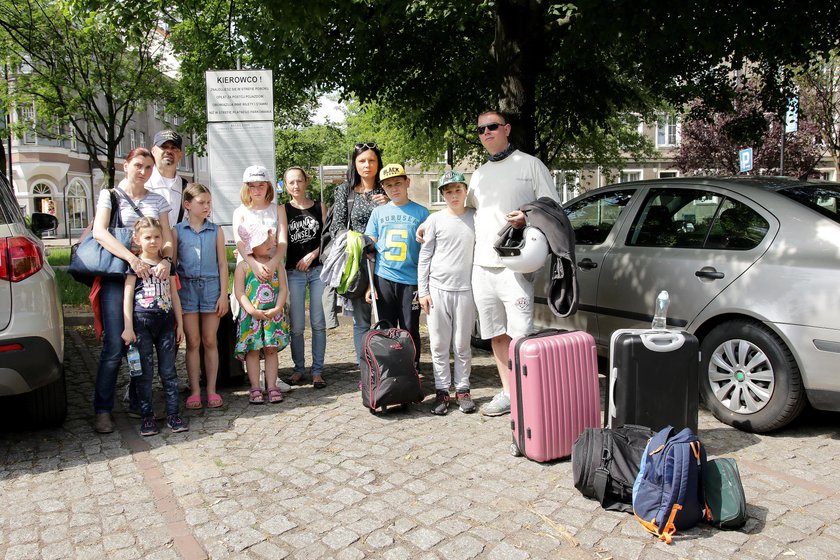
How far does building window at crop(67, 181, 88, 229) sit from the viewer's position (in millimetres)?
43094

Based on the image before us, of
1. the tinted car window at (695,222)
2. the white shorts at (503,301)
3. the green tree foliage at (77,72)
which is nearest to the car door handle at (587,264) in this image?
the tinted car window at (695,222)

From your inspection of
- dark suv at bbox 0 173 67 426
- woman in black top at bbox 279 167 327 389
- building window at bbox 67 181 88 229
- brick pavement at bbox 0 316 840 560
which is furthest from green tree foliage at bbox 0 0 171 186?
building window at bbox 67 181 88 229

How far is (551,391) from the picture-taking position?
13.1 ft

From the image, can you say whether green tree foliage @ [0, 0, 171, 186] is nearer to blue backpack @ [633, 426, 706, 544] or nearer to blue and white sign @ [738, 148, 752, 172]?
blue and white sign @ [738, 148, 752, 172]

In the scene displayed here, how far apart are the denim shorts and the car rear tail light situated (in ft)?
3.38

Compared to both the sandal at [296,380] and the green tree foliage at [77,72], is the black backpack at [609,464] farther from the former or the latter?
the green tree foliage at [77,72]

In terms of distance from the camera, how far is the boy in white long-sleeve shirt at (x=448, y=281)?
490 centimetres

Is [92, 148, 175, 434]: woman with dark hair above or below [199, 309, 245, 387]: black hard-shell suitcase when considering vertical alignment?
above

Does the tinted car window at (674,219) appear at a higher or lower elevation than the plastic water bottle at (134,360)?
higher

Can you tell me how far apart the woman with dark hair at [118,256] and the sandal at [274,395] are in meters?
1.13

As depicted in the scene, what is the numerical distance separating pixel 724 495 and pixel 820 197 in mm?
2406

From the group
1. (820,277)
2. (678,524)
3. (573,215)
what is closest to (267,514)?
(678,524)

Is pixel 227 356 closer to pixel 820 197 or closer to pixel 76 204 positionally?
pixel 820 197

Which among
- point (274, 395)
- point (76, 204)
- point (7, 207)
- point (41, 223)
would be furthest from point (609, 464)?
point (76, 204)
